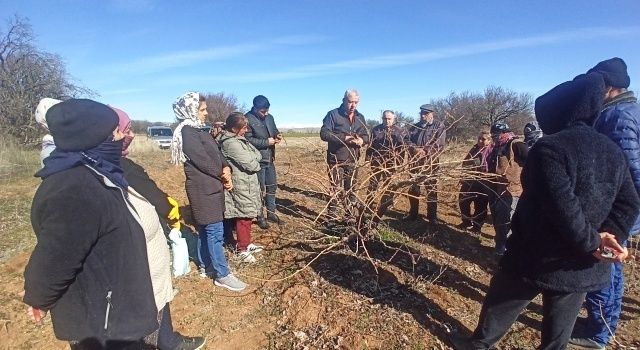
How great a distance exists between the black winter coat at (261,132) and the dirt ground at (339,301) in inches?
52.5

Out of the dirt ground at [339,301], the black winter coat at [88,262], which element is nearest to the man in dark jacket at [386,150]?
the dirt ground at [339,301]

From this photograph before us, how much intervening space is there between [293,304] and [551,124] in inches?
95.8

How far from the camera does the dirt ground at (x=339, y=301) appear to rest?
9.09 feet

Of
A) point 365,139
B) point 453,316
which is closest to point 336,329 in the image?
point 453,316

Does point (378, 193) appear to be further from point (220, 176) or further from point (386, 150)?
point (220, 176)

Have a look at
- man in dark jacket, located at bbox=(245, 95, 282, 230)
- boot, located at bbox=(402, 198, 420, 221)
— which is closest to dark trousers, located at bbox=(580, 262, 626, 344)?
boot, located at bbox=(402, 198, 420, 221)

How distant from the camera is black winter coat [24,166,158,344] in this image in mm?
1387

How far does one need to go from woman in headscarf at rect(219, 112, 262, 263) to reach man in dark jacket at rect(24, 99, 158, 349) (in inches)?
80.6

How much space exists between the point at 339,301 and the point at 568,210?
1994 millimetres

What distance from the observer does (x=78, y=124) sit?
149 cm

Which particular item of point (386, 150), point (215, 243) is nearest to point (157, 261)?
point (215, 243)

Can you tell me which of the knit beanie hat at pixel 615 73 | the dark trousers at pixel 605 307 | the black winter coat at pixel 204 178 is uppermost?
the knit beanie hat at pixel 615 73

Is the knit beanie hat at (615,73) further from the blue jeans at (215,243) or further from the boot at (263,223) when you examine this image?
the boot at (263,223)

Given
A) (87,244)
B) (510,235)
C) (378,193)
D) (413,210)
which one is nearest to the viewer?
(87,244)
